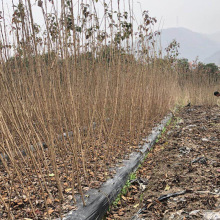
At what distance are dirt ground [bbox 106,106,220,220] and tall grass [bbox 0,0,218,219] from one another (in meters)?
0.29

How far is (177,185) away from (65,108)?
1094 mm

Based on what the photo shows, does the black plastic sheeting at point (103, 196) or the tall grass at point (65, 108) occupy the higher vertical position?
the tall grass at point (65, 108)

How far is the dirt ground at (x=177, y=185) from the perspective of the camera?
129 centimetres

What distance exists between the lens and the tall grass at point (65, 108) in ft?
3.90

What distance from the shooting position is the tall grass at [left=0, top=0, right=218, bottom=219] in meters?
1.19

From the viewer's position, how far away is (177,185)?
165 cm

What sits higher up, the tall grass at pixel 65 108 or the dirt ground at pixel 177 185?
the tall grass at pixel 65 108

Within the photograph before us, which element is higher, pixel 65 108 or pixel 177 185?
pixel 65 108

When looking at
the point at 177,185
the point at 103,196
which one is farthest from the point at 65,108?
the point at 177,185

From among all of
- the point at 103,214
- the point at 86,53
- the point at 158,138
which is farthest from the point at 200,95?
the point at 103,214

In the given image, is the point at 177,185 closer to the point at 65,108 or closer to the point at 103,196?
the point at 103,196

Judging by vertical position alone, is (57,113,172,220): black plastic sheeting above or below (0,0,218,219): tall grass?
below

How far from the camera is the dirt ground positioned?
1.29 m

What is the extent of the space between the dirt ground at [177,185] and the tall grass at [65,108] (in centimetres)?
29
